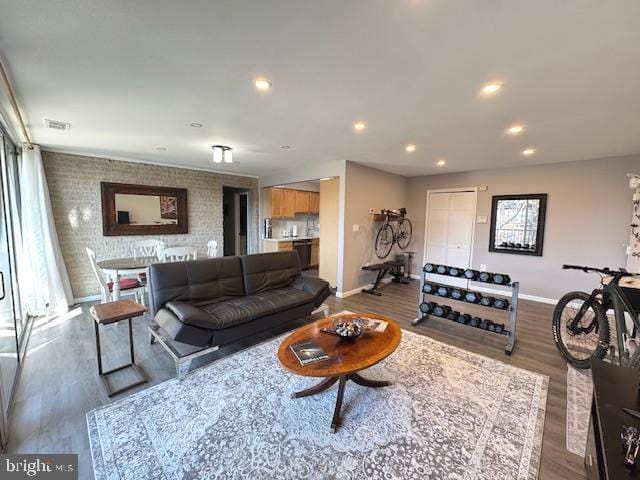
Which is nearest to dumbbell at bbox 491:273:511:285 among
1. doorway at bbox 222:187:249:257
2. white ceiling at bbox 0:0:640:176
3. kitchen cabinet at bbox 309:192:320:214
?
white ceiling at bbox 0:0:640:176

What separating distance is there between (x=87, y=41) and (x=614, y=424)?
3218mm

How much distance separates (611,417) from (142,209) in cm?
A: 614

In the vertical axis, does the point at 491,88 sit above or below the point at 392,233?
above

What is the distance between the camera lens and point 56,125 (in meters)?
3.04

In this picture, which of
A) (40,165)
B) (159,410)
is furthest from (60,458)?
(40,165)

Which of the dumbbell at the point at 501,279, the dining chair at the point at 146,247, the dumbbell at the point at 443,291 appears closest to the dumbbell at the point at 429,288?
the dumbbell at the point at 443,291

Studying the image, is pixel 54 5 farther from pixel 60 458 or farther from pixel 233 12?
pixel 60 458

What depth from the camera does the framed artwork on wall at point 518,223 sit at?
15.8ft

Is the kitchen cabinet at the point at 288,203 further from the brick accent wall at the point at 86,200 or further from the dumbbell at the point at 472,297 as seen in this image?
the dumbbell at the point at 472,297

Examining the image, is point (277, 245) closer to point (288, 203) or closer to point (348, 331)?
point (288, 203)

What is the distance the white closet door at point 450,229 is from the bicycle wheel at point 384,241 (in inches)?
36.8

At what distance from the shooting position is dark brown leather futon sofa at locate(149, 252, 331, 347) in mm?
2465

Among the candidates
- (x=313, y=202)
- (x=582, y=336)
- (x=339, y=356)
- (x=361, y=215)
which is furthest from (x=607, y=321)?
(x=313, y=202)

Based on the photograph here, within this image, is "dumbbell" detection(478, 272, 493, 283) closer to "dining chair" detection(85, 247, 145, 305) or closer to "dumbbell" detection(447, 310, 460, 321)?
"dumbbell" detection(447, 310, 460, 321)
